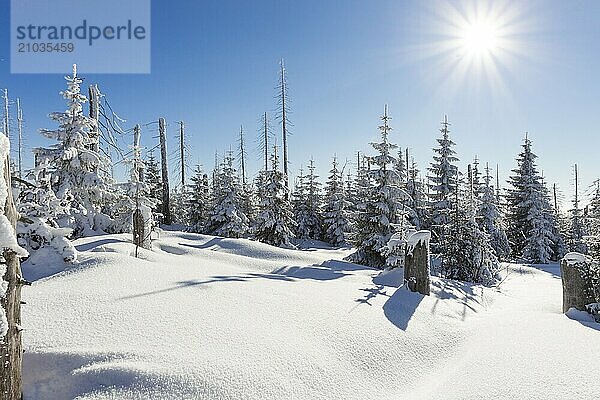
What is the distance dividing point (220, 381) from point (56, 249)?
4067mm

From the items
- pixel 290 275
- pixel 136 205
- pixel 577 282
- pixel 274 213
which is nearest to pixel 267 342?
pixel 290 275

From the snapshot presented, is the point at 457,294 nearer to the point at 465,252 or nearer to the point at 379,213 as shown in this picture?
the point at 465,252

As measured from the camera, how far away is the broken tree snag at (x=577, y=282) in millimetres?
6816

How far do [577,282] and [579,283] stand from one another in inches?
1.2

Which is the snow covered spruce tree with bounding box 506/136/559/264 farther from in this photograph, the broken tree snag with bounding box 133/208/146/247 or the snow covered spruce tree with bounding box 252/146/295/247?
the broken tree snag with bounding box 133/208/146/247

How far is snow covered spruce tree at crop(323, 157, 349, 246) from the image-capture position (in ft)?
88.1

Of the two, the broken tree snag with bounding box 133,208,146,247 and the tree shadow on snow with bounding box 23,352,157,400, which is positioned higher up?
the broken tree snag with bounding box 133,208,146,247

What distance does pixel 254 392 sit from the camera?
301 cm

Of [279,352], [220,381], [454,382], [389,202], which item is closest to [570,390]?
[454,382]

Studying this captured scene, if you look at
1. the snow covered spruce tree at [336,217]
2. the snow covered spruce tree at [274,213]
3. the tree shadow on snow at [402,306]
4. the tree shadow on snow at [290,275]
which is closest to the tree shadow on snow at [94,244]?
the tree shadow on snow at [290,275]

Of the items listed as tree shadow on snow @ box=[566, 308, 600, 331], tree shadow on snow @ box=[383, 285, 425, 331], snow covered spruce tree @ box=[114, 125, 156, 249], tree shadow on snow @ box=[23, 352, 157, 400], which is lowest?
tree shadow on snow @ box=[566, 308, 600, 331]

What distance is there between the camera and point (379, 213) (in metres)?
14.7

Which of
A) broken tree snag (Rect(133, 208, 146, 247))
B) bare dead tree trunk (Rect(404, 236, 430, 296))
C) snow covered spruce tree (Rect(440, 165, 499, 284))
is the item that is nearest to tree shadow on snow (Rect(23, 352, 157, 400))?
bare dead tree trunk (Rect(404, 236, 430, 296))

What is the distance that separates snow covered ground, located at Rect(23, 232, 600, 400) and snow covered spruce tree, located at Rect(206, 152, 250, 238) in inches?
600
